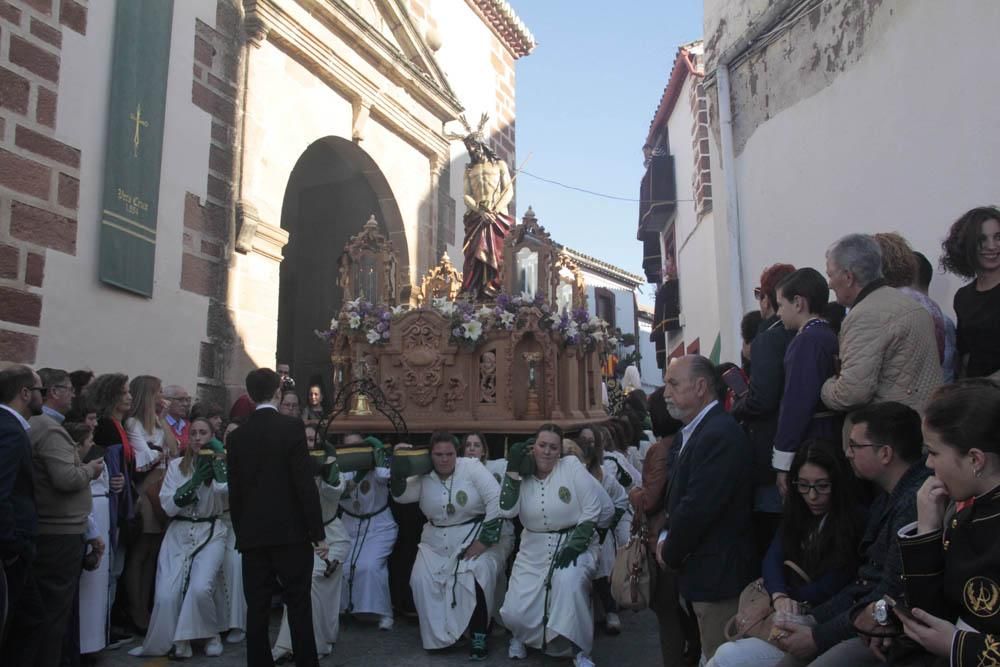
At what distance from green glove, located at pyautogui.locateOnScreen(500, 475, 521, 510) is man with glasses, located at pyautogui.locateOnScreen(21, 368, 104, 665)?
248 centimetres

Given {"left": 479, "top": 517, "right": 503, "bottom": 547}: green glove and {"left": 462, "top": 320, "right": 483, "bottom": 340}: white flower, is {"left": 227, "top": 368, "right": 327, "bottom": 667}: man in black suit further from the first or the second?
{"left": 462, "top": 320, "right": 483, "bottom": 340}: white flower

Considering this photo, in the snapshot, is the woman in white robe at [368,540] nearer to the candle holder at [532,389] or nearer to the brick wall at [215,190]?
the candle holder at [532,389]

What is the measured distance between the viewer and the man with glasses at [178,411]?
6.76 metres

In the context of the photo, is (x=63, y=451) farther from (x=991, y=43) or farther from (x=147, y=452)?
(x=991, y=43)

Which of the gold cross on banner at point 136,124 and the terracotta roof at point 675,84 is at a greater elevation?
the terracotta roof at point 675,84

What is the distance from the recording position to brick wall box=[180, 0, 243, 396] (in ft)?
27.0

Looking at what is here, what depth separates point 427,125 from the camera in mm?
12773

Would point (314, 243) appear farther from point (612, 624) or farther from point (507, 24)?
point (612, 624)

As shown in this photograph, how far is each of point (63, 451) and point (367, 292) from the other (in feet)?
16.1

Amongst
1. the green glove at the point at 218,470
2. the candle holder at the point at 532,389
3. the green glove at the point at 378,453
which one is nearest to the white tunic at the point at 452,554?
the green glove at the point at 378,453

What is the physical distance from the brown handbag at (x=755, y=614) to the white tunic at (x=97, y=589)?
3628 mm

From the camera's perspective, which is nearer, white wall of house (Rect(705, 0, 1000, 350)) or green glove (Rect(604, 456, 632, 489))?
white wall of house (Rect(705, 0, 1000, 350))

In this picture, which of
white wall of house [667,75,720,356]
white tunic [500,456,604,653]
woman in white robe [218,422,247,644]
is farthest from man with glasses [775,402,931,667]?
white wall of house [667,75,720,356]

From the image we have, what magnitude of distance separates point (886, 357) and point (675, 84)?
13.6m
